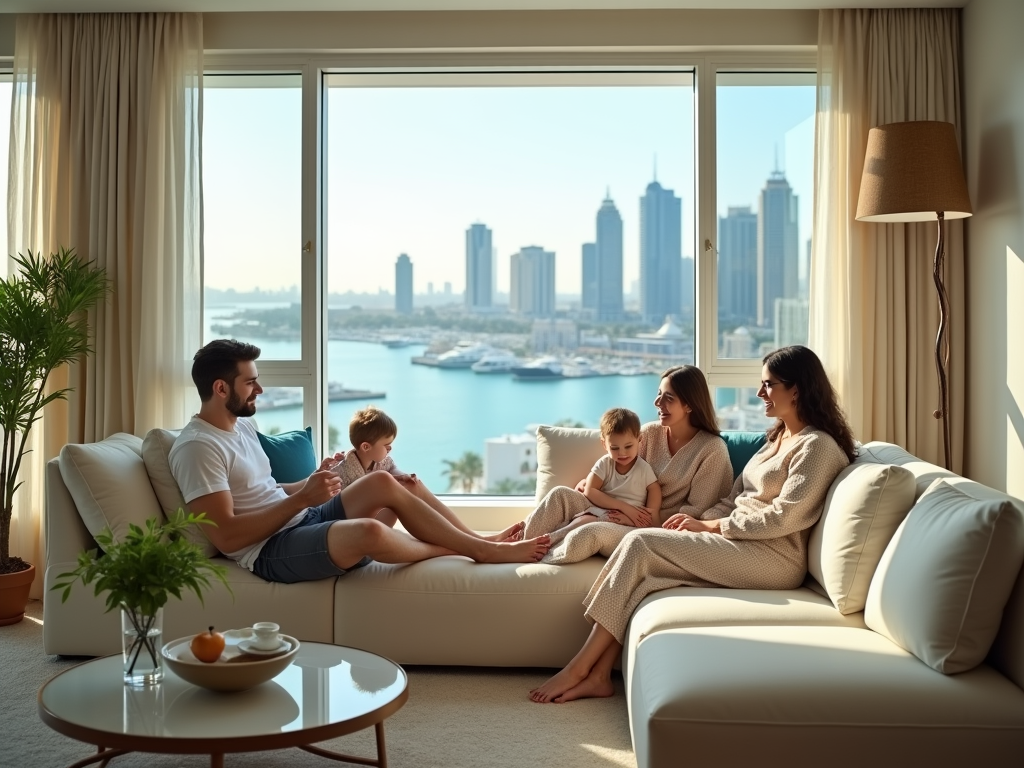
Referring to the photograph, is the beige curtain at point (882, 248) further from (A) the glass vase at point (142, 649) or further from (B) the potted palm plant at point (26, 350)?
(B) the potted palm plant at point (26, 350)

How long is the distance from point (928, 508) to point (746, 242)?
92.0 inches

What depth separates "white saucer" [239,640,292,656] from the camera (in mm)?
2369

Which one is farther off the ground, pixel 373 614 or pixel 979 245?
pixel 979 245

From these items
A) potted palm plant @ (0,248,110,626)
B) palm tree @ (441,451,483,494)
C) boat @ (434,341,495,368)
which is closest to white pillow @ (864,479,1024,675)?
potted palm plant @ (0,248,110,626)

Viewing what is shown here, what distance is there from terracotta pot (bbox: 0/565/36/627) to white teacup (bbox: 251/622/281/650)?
2276mm

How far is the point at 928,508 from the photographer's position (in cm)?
265

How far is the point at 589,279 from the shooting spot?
9.11 metres

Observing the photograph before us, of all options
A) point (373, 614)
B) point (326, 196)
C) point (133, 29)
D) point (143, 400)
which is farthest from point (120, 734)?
point (133, 29)

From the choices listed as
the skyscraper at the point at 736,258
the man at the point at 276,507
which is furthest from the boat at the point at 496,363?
the man at the point at 276,507

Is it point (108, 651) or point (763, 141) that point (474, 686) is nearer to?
point (108, 651)

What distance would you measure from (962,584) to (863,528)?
531 mm

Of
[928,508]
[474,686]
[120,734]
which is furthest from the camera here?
[474,686]

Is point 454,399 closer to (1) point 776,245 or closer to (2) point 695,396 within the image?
(1) point 776,245

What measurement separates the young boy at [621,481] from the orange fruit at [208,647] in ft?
5.59
